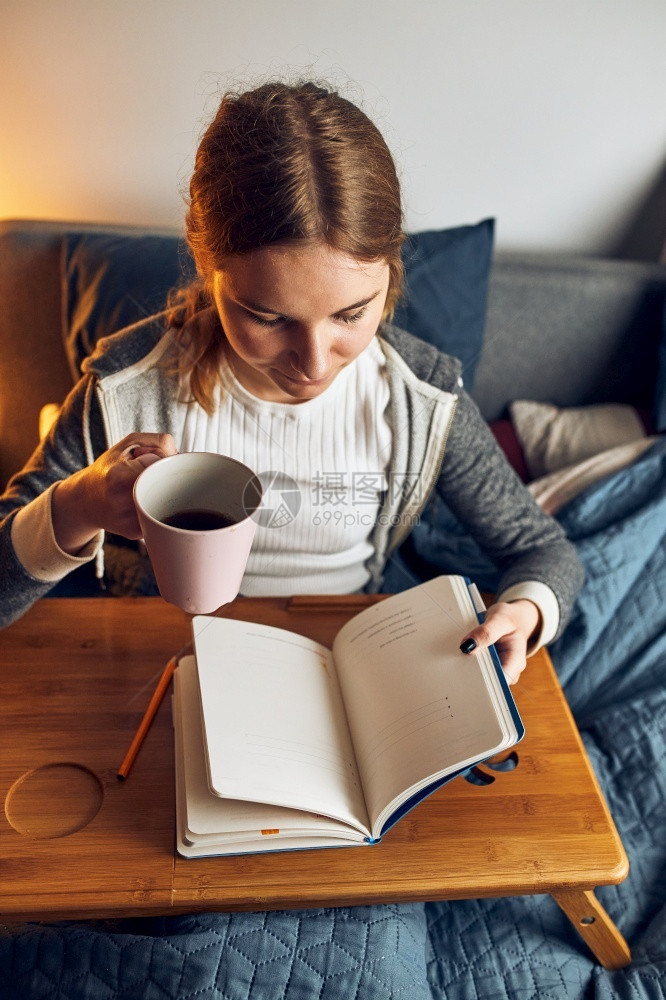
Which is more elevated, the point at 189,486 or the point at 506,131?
the point at 506,131

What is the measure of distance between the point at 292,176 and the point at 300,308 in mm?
126

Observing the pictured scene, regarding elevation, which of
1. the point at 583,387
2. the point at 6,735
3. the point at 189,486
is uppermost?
the point at 189,486

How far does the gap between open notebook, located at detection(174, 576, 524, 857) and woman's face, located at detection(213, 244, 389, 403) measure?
0.95 ft

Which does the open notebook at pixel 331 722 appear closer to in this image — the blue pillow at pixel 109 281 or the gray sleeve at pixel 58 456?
the gray sleeve at pixel 58 456

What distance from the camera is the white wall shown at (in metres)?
1.28

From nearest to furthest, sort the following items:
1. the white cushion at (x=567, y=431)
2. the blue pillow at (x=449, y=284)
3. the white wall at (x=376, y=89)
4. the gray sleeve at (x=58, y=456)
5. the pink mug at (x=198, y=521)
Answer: the pink mug at (x=198, y=521), the gray sleeve at (x=58, y=456), the white wall at (x=376, y=89), the blue pillow at (x=449, y=284), the white cushion at (x=567, y=431)

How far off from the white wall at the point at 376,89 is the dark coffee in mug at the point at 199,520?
0.74 meters

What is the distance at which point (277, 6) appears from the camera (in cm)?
127

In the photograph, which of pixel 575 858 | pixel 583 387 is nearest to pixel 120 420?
pixel 575 858

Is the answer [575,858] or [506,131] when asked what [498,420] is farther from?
[575,858]

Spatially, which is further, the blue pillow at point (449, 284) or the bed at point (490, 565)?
the blue pillow at point (449, 284)

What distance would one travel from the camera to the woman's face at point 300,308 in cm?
78

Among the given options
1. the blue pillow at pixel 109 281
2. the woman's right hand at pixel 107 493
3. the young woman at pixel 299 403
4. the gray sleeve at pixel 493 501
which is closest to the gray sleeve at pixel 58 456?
the young woman at pixel 299 403

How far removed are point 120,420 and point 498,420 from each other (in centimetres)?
94
